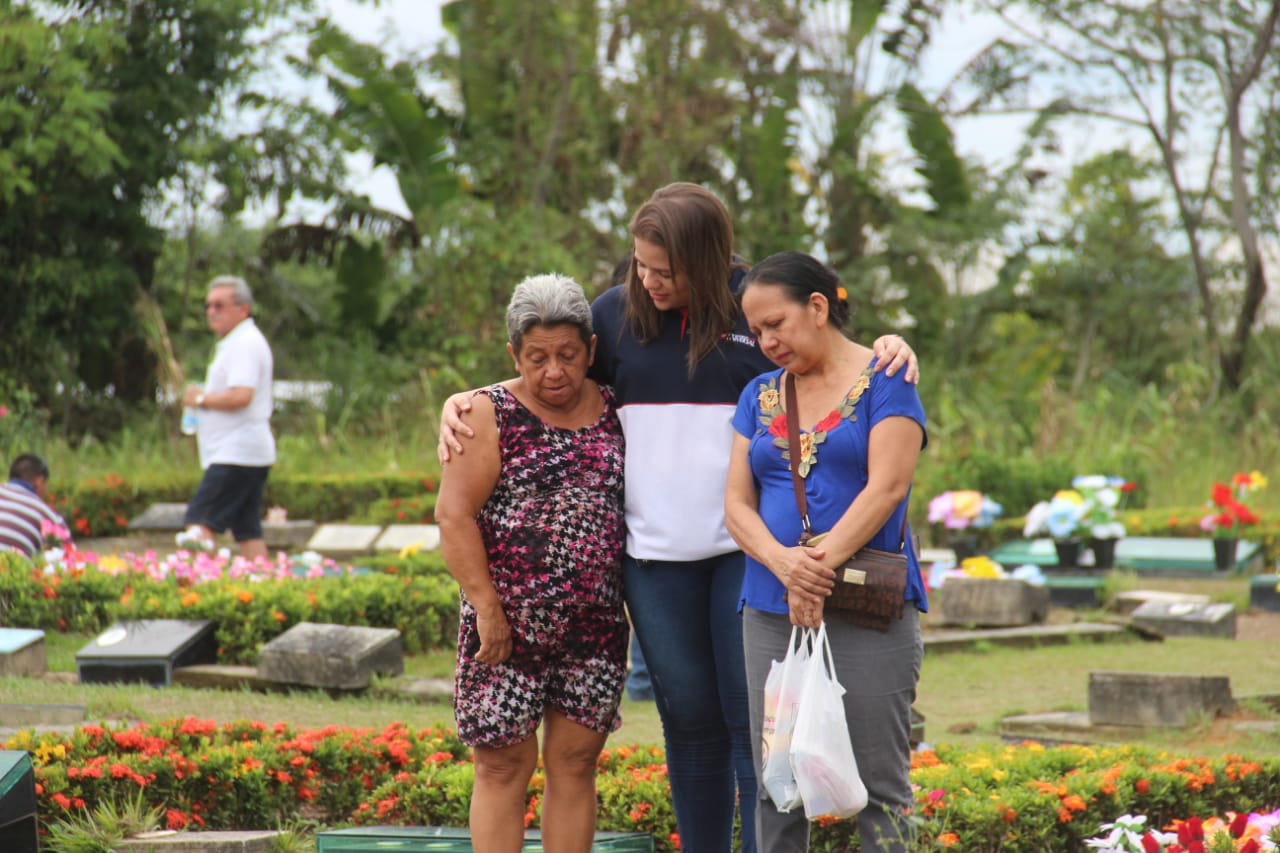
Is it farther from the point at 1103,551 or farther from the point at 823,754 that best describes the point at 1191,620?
the point at 823,754

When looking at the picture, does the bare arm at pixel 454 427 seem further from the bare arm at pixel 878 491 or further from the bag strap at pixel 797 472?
the bare arm at pixel 878 491

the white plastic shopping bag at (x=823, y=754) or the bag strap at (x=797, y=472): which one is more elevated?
the bag strap at (x=797, y=472)

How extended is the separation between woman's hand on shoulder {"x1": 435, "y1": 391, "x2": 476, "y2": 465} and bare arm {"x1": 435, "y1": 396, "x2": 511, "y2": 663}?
0.8 inches

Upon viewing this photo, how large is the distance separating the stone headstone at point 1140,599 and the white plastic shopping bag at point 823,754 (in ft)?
21.3

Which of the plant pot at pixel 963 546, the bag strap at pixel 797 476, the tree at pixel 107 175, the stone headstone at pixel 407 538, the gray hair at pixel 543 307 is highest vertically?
the tree at pixel 107 175

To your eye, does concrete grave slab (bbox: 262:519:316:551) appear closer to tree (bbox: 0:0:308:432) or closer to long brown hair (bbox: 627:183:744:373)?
tree (bbox: 0:0:308:432)

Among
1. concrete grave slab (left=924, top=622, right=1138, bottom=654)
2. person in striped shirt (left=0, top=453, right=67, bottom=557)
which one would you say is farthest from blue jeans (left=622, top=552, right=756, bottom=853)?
person in striped shirt (left=0, top=453, right=67, bottom=557)

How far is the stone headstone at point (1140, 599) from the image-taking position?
9.09 metres

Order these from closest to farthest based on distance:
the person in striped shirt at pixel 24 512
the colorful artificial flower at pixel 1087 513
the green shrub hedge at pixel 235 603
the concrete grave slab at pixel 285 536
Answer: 1. the green shrub hedge at pixel 235 603
2. the person in striped shirt at pixel 24 512
3. the colorful artificial flower at pixel 1087 513
4. the concrete grave slab at pixel 285 536

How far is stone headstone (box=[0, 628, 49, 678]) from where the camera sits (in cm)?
659

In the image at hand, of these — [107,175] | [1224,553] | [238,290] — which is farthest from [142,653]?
[107,175]

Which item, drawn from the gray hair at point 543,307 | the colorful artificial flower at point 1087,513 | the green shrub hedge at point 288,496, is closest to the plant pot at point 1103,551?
the colorful artificial flower at point 1087,513

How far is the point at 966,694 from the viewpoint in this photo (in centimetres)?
702

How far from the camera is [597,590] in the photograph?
11.5 feet
